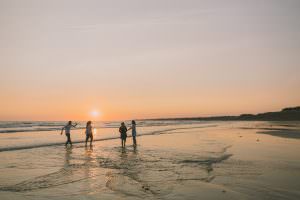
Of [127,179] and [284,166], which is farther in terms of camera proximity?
[284,166]

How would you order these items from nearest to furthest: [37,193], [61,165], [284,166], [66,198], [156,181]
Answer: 1. [66,198]
2. [37,193]
3. [156,181]
4. [284,166]
5. [61,165]

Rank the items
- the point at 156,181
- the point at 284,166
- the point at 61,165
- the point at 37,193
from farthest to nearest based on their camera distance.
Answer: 1. the point at 61,165
2. the point at 284,166
3. the point at 156,181
4. the point at 37,193

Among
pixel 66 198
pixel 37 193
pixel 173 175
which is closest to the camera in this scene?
pixel 66 198

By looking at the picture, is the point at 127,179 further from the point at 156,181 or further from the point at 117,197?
the point at 117,197

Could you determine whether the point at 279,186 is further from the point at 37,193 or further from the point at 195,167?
the point at 37,193

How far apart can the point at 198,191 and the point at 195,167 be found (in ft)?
13.1

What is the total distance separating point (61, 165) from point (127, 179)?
455 cm

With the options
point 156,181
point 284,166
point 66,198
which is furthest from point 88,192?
point 284,166

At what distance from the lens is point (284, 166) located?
1223 cm

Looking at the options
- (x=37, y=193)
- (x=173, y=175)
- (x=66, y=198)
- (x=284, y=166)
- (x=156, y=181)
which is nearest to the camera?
(x=66, y=198)

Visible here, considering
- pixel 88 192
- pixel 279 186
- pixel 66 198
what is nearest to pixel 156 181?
pixel 88 192

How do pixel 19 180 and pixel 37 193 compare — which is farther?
pixel 19 180

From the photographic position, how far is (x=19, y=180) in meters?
10.1

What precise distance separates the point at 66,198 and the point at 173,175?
14.1 ft
